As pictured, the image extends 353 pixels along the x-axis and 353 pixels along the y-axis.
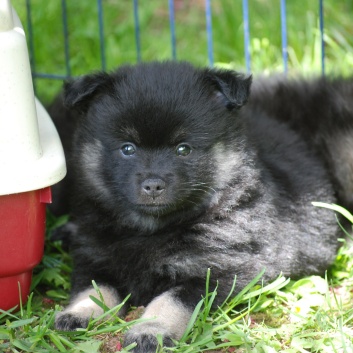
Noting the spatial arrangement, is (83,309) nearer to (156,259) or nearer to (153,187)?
(156,259)

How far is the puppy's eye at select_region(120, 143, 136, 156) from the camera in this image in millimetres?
3299

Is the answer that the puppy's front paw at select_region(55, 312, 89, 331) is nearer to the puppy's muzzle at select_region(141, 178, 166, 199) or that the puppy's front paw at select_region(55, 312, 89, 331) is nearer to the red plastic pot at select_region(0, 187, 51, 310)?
the red plastic pot at select_region(0, 187, 51, 310)

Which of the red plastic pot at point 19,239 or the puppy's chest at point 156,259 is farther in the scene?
the puppy's chest at point 156,259

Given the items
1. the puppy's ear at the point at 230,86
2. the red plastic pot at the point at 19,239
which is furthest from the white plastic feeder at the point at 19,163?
the puppy's ear at the point at 230,86

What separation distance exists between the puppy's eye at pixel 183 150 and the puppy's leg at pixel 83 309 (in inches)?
28.3

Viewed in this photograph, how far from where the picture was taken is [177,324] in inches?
121

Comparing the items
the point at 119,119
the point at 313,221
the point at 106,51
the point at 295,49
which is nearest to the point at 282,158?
the point at 313,221

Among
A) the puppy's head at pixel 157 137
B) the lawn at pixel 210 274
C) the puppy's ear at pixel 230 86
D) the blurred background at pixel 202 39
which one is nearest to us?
the lawn at pixel 210 274

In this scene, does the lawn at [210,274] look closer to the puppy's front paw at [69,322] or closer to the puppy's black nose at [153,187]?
Result: the puppy's front paw at [69,322]

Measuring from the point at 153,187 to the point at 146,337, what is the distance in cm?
63

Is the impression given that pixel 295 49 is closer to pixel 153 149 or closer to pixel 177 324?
pixel 153 149

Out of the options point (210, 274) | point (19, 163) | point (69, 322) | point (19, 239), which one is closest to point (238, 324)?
point (210, 274)

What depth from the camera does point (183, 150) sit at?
3307mm

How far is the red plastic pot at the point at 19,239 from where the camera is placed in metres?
3.17
